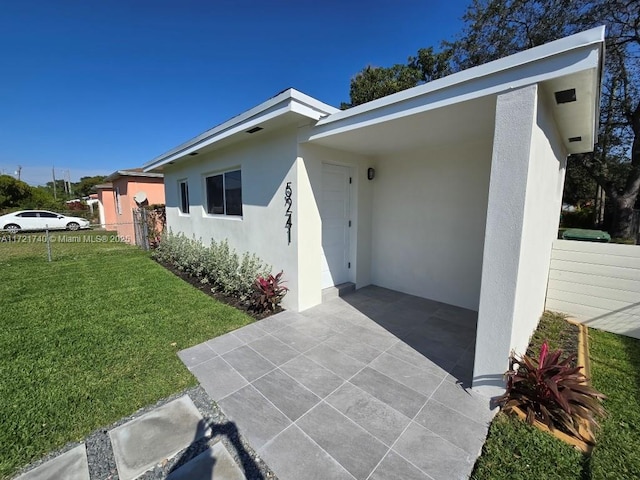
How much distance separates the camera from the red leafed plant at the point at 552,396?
2020 mm

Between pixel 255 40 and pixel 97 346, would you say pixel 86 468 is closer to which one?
pixel 97 346

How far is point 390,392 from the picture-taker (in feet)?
8.12

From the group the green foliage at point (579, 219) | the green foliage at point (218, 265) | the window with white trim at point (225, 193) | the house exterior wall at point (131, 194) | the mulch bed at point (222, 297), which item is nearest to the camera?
the mulch bed at point (222, 297)

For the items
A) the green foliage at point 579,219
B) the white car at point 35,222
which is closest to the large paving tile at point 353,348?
the white car at point 35,222

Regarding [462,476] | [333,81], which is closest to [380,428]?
[462,476]

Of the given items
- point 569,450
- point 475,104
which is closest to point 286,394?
point 569,450

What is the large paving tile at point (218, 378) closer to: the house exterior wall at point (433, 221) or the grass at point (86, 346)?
the grass at point (86, 346)

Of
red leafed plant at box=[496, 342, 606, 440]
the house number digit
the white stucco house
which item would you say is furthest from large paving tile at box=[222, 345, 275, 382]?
red leafed plant at box=[496, 342, 606, 440]

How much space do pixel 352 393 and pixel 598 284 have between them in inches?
169

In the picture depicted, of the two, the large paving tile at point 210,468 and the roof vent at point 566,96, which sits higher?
the roof vent at point 566,96

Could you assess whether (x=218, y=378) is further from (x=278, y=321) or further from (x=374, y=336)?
(x=374, y=336)

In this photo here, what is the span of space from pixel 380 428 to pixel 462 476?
0.59 meters

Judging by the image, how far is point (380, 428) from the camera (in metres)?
2.08

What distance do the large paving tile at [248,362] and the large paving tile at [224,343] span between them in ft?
0.31
